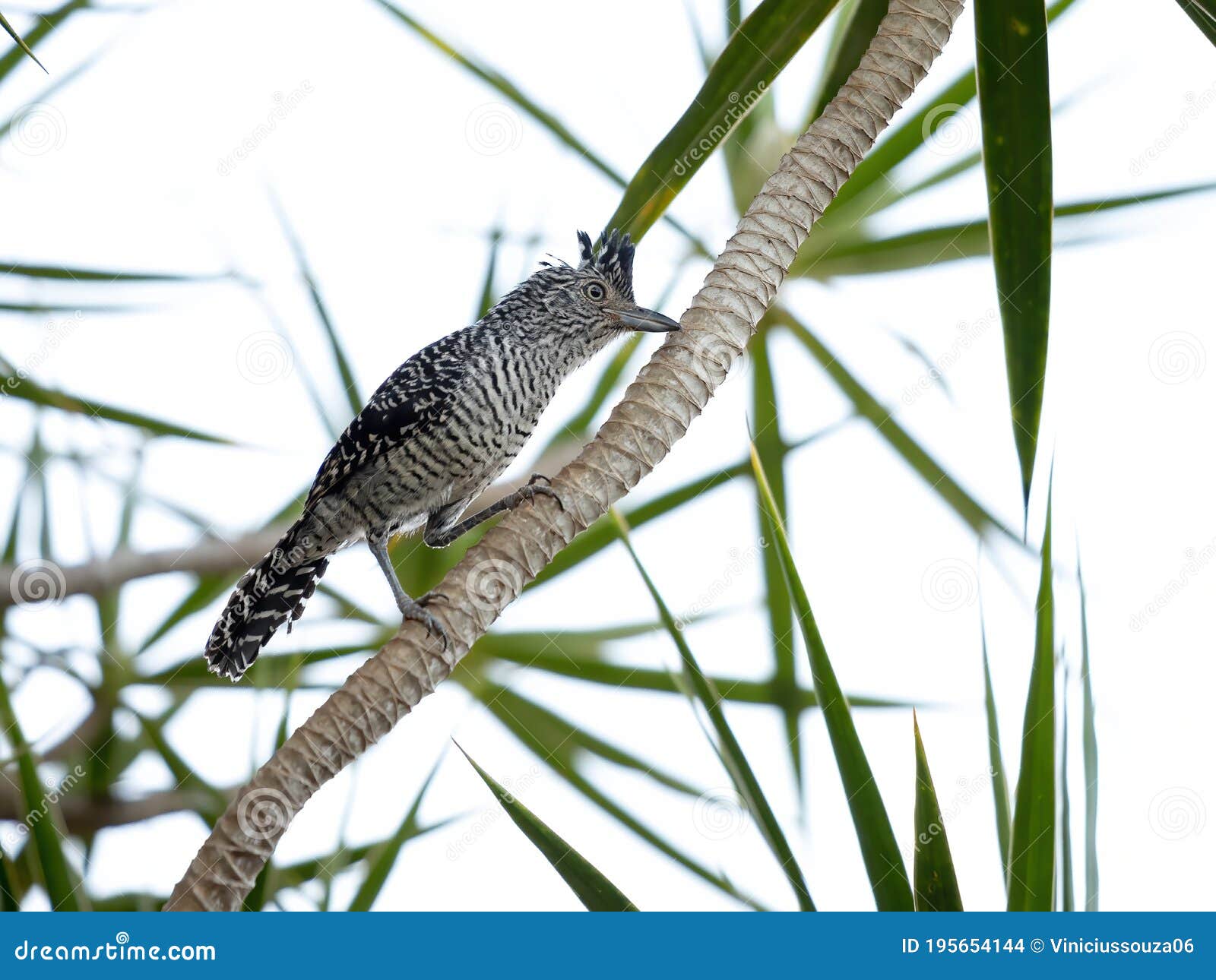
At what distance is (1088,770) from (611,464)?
1156 millimetres

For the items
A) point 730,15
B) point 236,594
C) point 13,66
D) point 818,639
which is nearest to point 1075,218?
point 730,15

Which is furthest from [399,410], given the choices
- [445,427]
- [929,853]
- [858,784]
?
[929,853]

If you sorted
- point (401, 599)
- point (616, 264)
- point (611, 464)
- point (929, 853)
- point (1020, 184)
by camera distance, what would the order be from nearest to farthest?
1. point (929, 853)
2. point (1020, 184)
3. point (611, 464)
4. point (401, 599)
5. point (616, 264)

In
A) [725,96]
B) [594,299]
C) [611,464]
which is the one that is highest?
[594,299]

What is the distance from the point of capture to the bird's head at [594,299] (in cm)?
305

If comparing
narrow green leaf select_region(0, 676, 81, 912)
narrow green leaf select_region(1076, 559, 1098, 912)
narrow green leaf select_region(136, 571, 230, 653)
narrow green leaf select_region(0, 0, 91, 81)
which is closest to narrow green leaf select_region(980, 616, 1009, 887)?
narrow green leaf select_region(1076, 559, 1098, 912)

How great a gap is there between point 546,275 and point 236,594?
1.30 metres

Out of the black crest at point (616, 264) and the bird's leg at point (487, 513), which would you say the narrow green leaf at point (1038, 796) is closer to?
the bird's leg at point (487, 513)

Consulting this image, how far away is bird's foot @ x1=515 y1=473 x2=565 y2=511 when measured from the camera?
2.27 metres

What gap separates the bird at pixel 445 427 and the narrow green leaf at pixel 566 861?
112 cm

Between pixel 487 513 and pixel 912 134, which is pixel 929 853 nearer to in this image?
pixel 487 513

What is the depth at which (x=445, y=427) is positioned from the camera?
9.54 feet

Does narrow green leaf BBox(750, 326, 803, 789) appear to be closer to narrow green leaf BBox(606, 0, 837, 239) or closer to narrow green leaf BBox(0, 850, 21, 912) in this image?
narrow green leaf BBox(606, 0, 837, 239)

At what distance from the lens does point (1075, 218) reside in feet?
11.9
